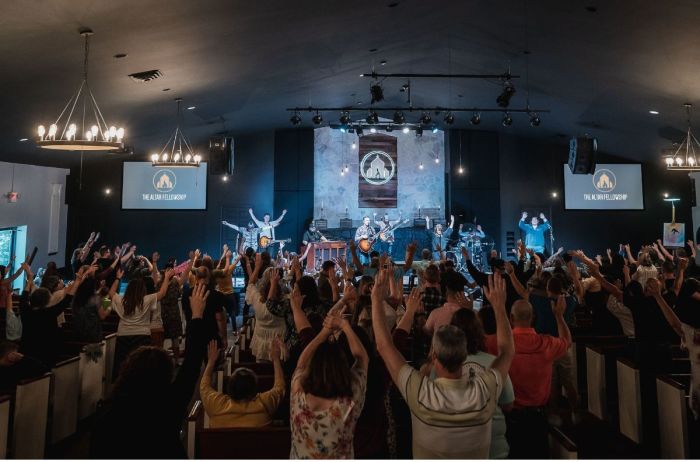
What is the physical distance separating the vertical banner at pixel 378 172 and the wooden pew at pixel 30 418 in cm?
1346

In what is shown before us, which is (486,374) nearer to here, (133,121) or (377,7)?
(377,7)

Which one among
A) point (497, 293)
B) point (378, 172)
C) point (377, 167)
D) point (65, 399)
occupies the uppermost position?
Result: point (377, 167)

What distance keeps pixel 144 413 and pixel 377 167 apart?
15.2 metres

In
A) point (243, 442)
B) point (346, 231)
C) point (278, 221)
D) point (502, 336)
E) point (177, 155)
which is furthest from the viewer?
point (346, 231)

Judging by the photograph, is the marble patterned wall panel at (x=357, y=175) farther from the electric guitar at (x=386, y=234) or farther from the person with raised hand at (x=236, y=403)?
the person with raised hand at (x=236, y=403)

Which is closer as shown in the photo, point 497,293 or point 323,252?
point 497,293

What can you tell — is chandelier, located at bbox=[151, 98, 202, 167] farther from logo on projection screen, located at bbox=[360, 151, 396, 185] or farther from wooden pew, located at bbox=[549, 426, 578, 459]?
wooden pew, located at bbox=[549, 426, 578, 459]

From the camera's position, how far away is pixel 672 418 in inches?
146

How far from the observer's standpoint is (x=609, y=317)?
5.55m

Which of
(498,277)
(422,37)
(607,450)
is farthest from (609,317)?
(422,37)

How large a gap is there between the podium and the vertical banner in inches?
85.3

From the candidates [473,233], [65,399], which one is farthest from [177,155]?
[473,233]

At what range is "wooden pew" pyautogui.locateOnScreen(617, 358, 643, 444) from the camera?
4055mm

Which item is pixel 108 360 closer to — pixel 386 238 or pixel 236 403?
pixel 236 403
